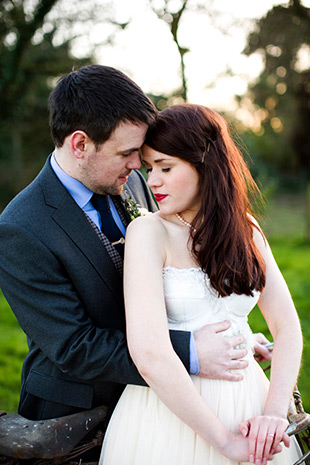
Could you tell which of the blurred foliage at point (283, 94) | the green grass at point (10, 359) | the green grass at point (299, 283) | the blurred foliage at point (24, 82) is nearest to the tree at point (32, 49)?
the blurred foliage at point (24, 82)

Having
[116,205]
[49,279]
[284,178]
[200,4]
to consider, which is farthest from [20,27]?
[284,178]

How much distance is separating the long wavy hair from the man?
0.53 ft

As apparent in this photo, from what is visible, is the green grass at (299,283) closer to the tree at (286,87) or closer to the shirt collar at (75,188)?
the tree at (286,87)

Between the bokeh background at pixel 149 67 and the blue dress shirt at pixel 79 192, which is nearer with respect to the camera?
the blue dress shirt at pixel 79 192

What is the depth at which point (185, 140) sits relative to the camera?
6.45ft

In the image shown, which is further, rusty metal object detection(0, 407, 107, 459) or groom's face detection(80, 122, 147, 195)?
groom's face detection(80, 122, 147, 195)

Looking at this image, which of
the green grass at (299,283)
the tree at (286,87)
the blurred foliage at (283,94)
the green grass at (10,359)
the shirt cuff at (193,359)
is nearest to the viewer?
the shirt cuff at (193,359)

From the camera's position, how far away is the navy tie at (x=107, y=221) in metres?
2.22

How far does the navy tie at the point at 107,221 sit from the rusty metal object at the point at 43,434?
0.76m

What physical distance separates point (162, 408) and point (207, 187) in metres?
0.95

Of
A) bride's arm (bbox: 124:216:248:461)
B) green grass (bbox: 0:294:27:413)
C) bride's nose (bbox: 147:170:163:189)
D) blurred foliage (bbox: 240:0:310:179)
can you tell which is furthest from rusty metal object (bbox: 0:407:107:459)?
blurred foliage (bbox: 240:0:310:179)

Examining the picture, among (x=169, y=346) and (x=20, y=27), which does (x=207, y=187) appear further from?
(x=20, y=27)

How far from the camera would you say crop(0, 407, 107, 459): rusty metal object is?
5.94ft

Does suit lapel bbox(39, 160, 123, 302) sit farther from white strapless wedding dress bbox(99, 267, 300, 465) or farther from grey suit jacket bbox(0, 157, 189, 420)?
white strapless wedding dress bbox(99, 267, 300, 465)
